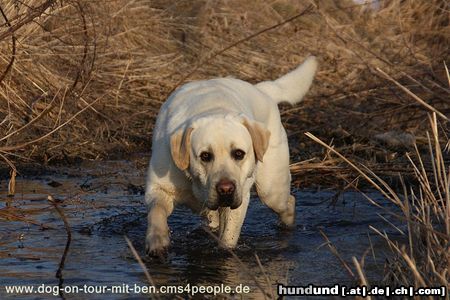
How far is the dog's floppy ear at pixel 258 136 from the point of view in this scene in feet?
17.3

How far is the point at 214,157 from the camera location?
16.9 ft

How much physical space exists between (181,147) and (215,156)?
0.20 m

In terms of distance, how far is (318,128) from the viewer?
389 inches

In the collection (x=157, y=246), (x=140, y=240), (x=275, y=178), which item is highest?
(x=275, y=178)

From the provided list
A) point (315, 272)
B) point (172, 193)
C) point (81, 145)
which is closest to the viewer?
point (315, 272)

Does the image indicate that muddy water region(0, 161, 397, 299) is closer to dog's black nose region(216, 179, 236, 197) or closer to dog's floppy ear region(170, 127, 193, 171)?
dog's black nose region(216, 179, 236, 197)

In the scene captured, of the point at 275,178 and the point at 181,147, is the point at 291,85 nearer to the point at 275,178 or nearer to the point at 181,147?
the point at 275,178

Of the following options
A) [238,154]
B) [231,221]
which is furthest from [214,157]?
[231,221]

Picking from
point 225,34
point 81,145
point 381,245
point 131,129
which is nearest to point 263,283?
point 381,245

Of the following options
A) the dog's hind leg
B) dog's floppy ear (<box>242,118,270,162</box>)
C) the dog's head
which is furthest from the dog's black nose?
the dog's hind leg

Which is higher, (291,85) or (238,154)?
(291,85)

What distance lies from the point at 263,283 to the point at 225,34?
844 cm

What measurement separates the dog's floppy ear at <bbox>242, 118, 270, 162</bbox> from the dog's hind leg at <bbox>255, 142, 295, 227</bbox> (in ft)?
1.82

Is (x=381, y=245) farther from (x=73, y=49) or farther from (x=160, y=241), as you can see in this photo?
(x=73, y=49)
